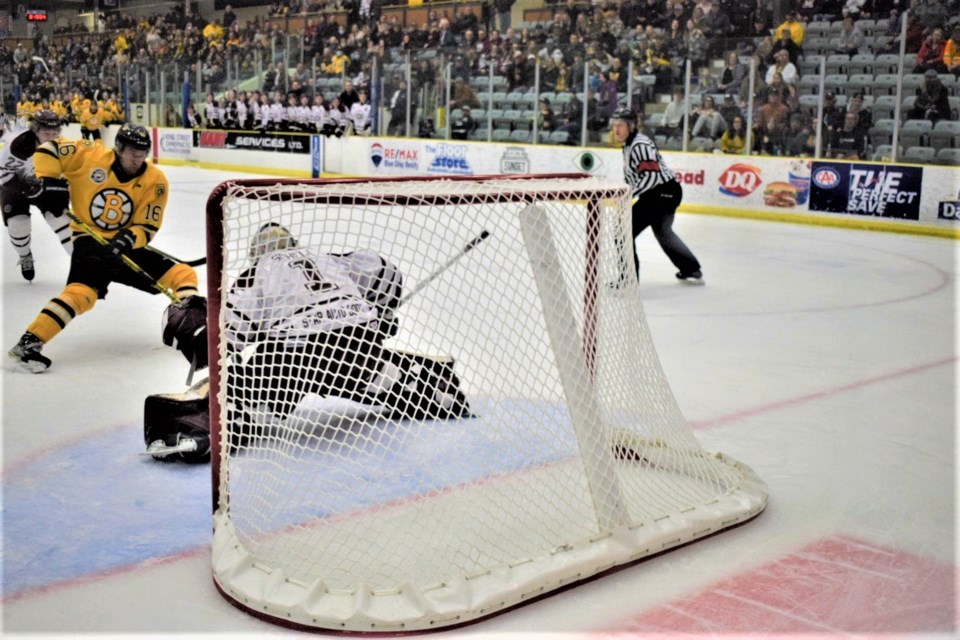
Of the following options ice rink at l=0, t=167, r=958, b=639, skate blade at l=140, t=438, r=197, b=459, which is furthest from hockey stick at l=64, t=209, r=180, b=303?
skate blade at l=140, t=438, r=197, b=459

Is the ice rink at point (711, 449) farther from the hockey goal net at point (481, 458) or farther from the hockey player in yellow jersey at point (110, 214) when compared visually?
the hockey player in yellow jersey at point (110, 214)

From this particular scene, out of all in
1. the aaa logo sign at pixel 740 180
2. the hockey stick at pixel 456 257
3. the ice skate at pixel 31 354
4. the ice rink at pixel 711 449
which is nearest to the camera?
the ice rink at pixel 711 449

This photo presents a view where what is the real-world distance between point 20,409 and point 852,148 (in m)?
8.31

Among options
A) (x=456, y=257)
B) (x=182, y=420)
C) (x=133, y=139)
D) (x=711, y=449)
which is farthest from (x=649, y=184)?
(x=182, y=420)

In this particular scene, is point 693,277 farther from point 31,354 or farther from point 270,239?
point 270,239

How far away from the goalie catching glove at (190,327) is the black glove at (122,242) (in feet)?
2.37

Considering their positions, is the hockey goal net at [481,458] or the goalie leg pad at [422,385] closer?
the hockey goal net at [481,458]

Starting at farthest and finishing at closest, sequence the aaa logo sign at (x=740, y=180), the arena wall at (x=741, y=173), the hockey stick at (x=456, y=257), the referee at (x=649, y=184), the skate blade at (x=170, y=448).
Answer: the aaa logo sign at (x=740, y=180) → the arena wall at (x=741, y=173) → the referee at (x=649, y=184) → the skate blade at (x=170, y=448) → the hockey stick at (x=456, y=257)

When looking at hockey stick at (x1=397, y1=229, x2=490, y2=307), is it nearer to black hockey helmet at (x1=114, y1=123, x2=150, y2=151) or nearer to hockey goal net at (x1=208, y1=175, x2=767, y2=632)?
hockey goal net at (x1=208, y1=175, x2=767, y2=632)

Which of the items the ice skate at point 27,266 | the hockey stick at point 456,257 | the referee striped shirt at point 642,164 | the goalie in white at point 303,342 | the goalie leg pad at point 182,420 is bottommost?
the goalie leg pad at point 182,420

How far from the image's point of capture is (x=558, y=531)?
2.59m

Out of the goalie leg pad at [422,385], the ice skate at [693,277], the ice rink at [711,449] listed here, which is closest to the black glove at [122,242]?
the ice rink at [711,449]

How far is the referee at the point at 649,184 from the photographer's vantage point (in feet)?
20.7

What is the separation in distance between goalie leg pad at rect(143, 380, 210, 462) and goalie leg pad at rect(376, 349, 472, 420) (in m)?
0.53
